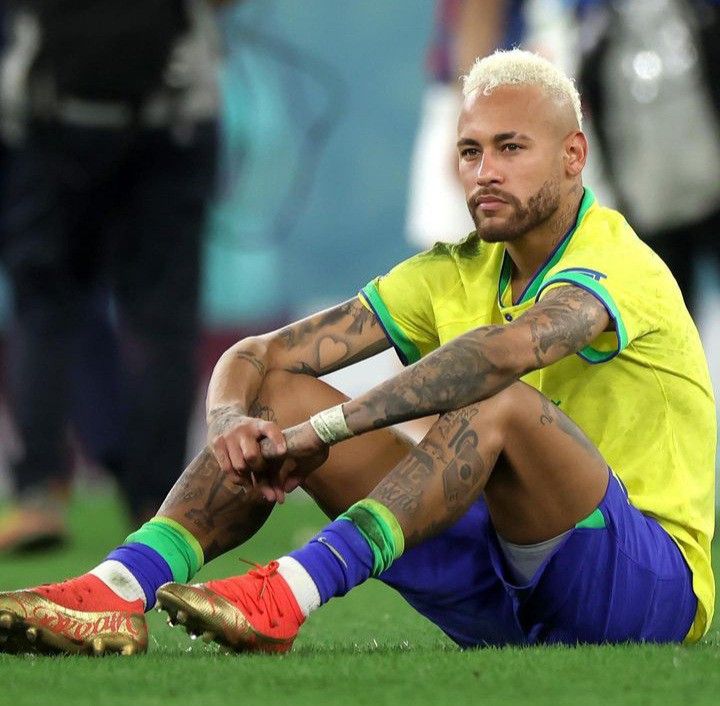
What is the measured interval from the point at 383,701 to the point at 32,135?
3797 millimetres

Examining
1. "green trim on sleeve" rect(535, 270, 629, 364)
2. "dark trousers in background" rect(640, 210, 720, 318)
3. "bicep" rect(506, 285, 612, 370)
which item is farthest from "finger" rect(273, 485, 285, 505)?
"dark trousers in background" rect(640, 210, 720, 318)

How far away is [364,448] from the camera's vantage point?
3699 mm

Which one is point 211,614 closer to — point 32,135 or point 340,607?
point 340,607

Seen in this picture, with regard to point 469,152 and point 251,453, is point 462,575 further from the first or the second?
point 469,152

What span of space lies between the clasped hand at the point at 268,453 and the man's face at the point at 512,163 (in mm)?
559

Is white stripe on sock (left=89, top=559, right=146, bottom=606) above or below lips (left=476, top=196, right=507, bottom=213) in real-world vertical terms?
below

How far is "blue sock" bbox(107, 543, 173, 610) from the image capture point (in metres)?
3.56

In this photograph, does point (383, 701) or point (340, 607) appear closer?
point (383, 701)

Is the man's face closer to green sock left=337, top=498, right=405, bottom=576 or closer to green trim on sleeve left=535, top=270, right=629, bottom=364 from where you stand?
green trim on sleeve left=535, top=270, right=629, bottom=364

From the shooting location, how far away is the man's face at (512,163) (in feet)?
12.4

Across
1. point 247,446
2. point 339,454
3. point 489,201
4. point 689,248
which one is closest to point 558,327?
point 489,201

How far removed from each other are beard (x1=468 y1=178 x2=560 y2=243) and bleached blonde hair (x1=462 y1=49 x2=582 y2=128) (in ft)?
0.56

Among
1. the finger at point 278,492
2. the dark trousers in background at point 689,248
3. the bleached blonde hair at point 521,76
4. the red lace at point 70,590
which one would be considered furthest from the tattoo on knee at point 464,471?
the dark trousers in background at point 689,248

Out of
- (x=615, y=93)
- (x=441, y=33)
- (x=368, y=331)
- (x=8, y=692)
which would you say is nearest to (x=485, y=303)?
(x=368, y=331)
